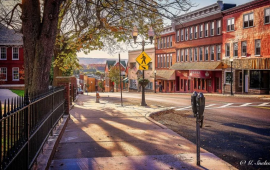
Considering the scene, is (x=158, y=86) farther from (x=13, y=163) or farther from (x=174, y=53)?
(x=13, y=163)

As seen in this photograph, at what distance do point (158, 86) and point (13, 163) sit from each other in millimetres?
49673

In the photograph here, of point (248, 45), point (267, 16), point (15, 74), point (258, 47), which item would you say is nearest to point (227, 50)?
point (248, 45)

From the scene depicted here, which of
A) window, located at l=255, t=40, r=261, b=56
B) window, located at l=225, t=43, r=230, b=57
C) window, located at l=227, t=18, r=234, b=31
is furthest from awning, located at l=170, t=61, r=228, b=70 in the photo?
window, located at l=255, t=40, r=261, b=56

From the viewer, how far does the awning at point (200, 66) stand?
37344 millimetres

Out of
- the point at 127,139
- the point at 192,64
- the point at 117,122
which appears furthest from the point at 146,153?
the point at 192,64

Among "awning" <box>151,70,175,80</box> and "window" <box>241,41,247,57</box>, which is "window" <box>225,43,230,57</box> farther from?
"awning" <box>151,70,175,80</box>

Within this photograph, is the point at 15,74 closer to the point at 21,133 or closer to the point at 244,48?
the point at 244,48

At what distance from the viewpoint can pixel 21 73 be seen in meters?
42.2

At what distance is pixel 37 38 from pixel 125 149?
4327 mm

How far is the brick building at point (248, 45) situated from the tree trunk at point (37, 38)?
25.6 metres

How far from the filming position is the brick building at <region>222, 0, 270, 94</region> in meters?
30.7

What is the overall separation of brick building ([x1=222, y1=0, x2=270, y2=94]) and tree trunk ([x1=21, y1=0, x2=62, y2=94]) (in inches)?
1009

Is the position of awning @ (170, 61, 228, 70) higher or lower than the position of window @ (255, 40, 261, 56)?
lower

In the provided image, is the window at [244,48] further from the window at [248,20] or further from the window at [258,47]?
the window at [248,20]
